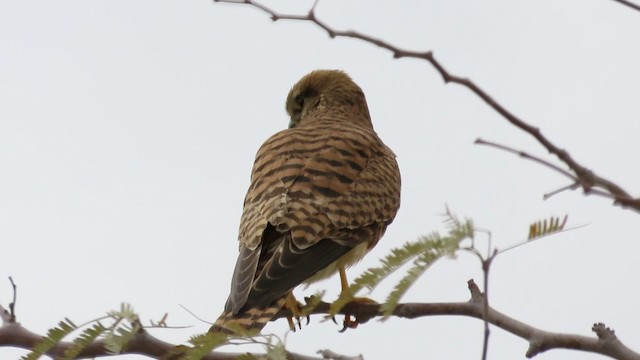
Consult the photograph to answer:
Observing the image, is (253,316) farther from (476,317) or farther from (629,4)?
(629,4)

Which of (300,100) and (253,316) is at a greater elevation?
(300,100)

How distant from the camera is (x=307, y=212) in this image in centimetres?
554

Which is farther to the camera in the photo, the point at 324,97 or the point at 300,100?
the point at 300,100

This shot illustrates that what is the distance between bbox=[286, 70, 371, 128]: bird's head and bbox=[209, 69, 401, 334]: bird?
2.89ft

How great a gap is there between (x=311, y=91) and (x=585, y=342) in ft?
17.1

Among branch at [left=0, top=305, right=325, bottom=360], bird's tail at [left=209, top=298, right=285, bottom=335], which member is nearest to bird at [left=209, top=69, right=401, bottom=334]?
bird's tail at [left=209, top=298, right=285, bottom=335]

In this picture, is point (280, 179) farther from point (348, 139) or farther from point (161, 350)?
point (161, 350)

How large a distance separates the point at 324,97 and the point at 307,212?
269 centimetres

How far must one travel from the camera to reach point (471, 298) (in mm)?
3467

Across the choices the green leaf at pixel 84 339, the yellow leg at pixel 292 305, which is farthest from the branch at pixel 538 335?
the yellow leg at pixel 292 305

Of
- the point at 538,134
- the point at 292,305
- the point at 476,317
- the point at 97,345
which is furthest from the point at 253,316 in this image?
the point at 538,134

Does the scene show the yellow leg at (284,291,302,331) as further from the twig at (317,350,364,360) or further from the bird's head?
the bird's head

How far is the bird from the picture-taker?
16.4 feet

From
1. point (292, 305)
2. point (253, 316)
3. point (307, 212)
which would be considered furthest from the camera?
point (307, 212)
